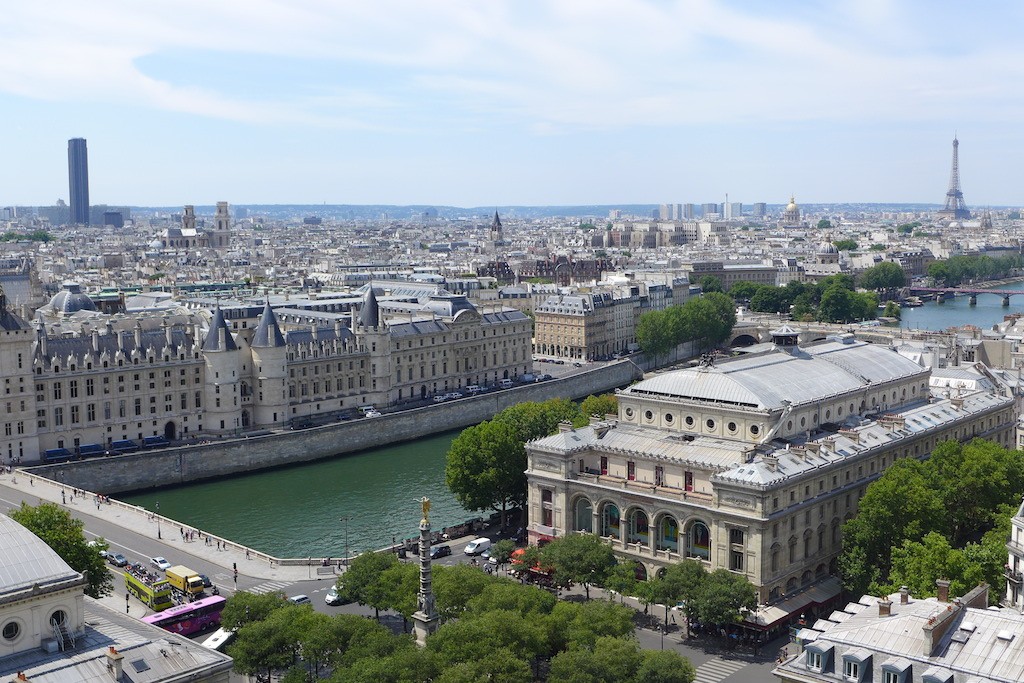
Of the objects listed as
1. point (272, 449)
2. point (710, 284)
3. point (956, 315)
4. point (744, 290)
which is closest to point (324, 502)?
point (272, 449)

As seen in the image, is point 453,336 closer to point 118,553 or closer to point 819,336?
point 819,336

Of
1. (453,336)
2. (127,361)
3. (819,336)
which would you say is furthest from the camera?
(819,336)

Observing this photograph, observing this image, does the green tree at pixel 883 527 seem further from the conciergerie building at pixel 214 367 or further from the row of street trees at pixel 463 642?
the conciergerie building at pixel 214 367

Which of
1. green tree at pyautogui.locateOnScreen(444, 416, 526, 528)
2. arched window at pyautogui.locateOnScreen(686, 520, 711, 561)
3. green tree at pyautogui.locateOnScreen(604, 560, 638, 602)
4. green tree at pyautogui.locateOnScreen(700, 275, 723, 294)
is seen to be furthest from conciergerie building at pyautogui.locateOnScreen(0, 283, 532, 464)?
green tree at pyautogui.locateOnScreen(700, 275, 723, 294)

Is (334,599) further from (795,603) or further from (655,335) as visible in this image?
(655,335)

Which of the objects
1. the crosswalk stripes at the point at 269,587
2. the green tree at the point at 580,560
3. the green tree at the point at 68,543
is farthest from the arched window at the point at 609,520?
the green tree at the point at 68,543

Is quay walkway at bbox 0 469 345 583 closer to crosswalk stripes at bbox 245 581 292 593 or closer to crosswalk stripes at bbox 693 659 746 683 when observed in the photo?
crosswalk stripes at bbox 245 581 292 593

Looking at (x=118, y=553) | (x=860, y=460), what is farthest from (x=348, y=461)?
(x=860, y=460)
